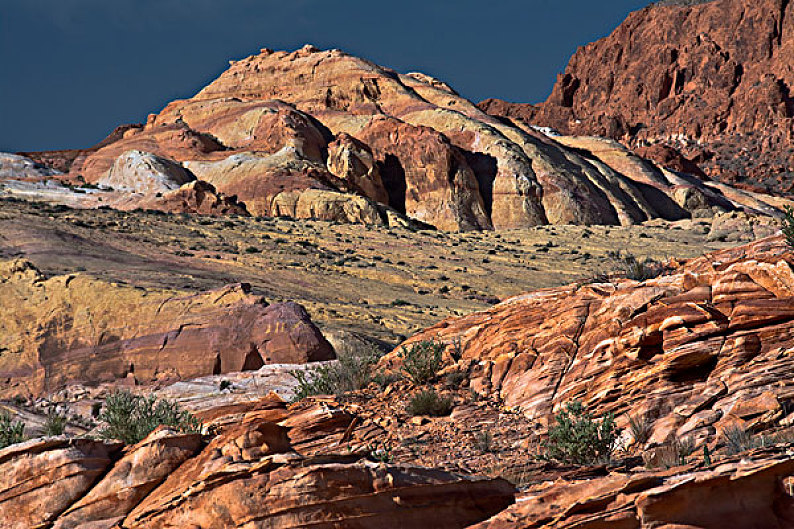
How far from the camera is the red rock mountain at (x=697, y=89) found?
125 meters

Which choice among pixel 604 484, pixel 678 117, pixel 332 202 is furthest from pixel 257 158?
pixel 678 117

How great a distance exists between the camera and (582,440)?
852cm

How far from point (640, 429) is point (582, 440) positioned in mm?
940

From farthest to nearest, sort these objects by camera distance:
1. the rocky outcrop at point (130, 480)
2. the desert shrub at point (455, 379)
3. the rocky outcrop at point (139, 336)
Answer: the rocky outcrop at point (139, 336), the desert shrub at point (455, 379), the rocky outcrop at point (130, 480)

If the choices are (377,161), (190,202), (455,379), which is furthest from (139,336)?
(377,161)

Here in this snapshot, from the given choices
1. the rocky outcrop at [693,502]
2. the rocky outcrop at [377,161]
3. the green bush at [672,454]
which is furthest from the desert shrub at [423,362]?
the rocky outcrop at [377,161]

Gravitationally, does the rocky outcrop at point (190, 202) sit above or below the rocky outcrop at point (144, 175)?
below

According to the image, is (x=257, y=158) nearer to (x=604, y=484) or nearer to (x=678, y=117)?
(x=604, y=484)

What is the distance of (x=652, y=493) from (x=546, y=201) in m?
61.0

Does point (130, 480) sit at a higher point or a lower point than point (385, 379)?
lower

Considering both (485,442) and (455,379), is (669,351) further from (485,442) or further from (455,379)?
(455,379)

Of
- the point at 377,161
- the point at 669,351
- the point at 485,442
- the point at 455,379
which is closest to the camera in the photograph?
the point at 485,442

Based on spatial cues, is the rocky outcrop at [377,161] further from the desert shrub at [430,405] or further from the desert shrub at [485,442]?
the desert shrub at [485,442]

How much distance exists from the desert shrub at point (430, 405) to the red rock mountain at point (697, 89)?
365ft
